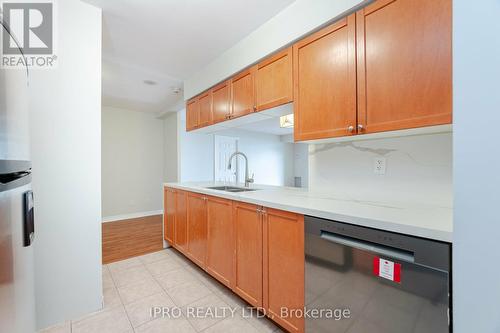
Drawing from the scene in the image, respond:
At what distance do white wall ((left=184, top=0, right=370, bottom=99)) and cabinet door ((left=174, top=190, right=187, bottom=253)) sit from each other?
4.79 feet

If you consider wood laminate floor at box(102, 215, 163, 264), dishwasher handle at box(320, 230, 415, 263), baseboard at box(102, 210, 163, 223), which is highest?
dishwasher handle at box(320, 230, 415, 263)

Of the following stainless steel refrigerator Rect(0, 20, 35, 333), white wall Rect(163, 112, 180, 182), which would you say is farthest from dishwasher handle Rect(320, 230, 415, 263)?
white wall Rect(163, 112, 180, 182)

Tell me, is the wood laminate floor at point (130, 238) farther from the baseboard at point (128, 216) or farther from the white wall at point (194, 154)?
the white wall at point (194, 154)

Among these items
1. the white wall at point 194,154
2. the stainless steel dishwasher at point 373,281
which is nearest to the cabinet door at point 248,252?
the stainless steel dishwasher at point 373,281

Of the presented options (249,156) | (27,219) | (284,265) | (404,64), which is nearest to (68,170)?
(27,219)

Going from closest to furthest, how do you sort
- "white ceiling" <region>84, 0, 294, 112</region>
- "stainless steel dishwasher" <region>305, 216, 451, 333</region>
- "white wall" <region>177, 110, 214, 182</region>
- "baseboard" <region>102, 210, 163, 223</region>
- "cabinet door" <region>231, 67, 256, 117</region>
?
"stainless steel dishwasher" <region>305, 216, 451, 333</region>
"white ceiling" <region>84, 0, 294, 112</region>
"cabinet door" <region>231, 67, 256, 117</region>
"white wall" <region>177, 110, 214, 182</region>
"baseboard" <region>102, 210, 163, 223</region>

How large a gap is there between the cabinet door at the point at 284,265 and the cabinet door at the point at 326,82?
666 mm

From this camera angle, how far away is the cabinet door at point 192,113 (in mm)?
2947

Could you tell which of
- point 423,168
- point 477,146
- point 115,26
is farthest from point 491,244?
point 115,26

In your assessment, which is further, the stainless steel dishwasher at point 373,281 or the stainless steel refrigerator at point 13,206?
the stainless steel dishwasher at point 373,281

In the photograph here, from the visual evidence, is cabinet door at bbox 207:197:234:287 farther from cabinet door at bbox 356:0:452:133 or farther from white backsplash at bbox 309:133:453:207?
cabinet door at bbox 356:0:452:133

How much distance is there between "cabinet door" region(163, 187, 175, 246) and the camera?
2.80 meters

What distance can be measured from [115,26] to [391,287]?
2.85m

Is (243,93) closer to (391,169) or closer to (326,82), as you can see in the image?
(326,82)
